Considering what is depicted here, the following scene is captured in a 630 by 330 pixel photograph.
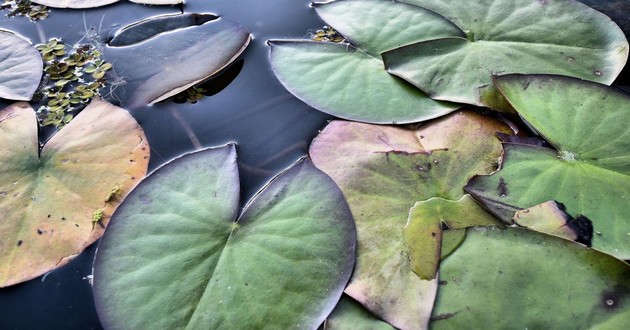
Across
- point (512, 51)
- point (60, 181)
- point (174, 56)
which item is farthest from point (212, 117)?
point (512, 51)

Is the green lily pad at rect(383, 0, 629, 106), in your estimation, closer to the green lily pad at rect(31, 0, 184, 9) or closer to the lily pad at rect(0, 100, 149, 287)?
the lily pad at rect(0, 100, 149, 287)

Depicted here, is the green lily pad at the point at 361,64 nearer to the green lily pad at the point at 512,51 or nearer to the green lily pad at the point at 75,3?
the green lily pad at the point at 512,51

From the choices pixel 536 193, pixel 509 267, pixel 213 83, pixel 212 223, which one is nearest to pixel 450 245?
pixel 509 267

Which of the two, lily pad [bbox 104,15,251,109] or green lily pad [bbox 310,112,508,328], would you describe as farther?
lily pad [bbox 104,15,251,109]

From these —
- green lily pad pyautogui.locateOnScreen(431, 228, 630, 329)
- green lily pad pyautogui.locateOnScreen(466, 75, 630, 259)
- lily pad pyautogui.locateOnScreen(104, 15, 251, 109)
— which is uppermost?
lily pad pyautogui.locateOnScreen(104, 15, 251, 109)

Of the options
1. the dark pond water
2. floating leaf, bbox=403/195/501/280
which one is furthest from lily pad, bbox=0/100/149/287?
floating leaf, bbox=403/195/501/280

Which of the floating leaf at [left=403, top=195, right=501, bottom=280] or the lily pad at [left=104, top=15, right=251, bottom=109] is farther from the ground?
the lily pad at [left=104, top=15, right=251, bottom=109]

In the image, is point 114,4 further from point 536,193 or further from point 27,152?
point 536,193

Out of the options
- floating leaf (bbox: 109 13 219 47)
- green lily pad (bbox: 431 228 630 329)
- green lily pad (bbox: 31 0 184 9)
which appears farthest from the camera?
green lily pad (bbox: 31 0 184 9)
